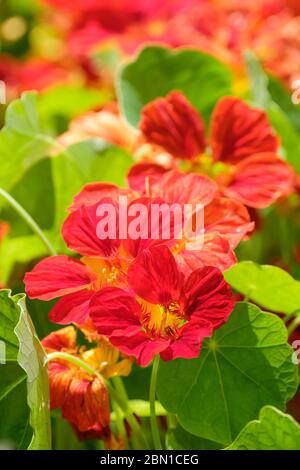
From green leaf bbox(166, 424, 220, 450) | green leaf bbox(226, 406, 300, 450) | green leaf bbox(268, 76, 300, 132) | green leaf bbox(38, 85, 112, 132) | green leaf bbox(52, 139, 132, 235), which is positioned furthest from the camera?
green leaf bbox(38, 85, 112, 132)

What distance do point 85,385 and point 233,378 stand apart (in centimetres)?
10

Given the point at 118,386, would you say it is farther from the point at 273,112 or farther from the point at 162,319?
the point at 273,112

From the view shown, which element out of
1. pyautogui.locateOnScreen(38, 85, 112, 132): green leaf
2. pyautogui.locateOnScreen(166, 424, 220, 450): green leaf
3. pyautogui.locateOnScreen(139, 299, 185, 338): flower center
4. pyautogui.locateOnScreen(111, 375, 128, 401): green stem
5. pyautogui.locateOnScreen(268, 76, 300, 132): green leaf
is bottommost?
pyautogui.locateOnScreen(166, 424, 220, 450): green leaf

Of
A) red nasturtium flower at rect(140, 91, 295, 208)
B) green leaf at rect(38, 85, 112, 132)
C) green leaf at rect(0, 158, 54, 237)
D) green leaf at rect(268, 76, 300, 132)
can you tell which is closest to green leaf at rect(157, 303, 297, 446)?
red nasturtium flower at rect(140, 91, 295, 208)

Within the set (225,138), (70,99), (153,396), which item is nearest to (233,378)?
(153,396)

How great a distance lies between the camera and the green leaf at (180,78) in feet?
2.89

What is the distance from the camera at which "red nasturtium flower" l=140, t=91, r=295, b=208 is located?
2.32 feet

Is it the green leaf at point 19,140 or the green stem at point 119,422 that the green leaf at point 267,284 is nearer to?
the green stem at point 119,422

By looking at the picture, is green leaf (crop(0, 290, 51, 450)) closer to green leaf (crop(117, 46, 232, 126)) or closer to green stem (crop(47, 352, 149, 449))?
green stem (crop(47, 352, 149, 449))

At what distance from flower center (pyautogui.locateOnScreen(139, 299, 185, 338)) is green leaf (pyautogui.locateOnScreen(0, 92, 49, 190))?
22 centimetres

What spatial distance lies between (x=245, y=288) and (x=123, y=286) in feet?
0.32

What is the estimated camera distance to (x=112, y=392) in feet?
1.98
